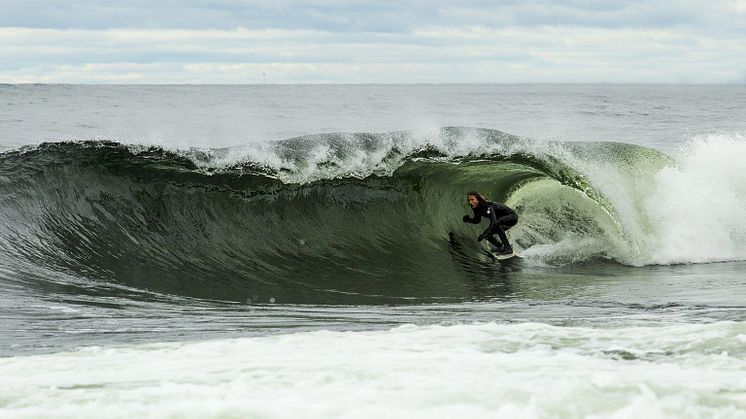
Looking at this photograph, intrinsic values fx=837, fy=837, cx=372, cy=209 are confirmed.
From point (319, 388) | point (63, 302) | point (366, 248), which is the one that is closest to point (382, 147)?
point (366, 248)

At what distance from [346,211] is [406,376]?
27.5 ft

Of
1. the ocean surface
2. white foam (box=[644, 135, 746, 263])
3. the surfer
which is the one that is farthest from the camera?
white foam (box=[644, 135, 746, 263])

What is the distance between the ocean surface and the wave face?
4cm

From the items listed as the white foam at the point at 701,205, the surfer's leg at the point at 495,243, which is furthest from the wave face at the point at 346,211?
the surfer's leg at the point at 495,243

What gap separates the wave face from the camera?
10.4m

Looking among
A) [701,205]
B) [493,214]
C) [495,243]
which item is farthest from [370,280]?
[701,205]

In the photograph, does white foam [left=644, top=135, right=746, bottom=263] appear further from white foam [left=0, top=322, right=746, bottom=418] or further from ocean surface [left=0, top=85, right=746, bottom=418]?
white foam [left=0, top=322, right=746, bottom=418]

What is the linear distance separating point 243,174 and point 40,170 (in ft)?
10.2

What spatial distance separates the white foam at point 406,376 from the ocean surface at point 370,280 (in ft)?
0.07

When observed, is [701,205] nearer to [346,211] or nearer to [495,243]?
[495,243]

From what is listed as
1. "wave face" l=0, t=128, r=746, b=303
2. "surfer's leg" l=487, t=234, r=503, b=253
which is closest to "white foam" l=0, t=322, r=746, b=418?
"wave face" l=0, t=128, r=746, b=303

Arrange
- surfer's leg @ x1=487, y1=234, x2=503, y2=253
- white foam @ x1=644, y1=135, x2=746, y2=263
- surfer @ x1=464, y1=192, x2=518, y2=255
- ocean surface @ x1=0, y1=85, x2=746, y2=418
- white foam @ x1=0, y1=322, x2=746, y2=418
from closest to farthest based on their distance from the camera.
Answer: white foam @ x1=0, y1=322, x2=746, y2=418, ocean surface @ x1=0, y1=85, x2=746, y2=418, surfer @ x1=464, y1=192, x2=518, y2=255, surfer's leg @ x1=487, y1=234, x2=503, y2=253, white foam @ x1=644, y1=135, x2=746, y2=263

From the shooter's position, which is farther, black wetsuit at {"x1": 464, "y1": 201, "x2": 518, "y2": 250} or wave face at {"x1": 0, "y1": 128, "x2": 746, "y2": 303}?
black wetsuit at {"x1": 464, "y1": 201, "x2": 518, "y2": 250}

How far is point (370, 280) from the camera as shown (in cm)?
1049
